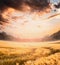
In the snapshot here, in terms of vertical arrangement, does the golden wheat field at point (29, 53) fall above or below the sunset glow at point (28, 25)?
below

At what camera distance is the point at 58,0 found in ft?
17.7

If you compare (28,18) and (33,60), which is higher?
(28,18)

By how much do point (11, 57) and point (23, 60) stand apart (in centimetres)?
29

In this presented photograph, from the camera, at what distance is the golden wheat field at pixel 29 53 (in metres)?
4.71

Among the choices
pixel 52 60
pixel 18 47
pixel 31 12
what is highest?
pixel 31 12

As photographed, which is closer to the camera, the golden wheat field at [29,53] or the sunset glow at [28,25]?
the golden wheat field at [29,53]

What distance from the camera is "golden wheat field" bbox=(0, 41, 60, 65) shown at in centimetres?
471

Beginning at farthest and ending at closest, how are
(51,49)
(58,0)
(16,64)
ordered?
(58,0), (51,49), (16,64)

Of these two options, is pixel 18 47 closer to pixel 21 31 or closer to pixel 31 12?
pixel 21 31

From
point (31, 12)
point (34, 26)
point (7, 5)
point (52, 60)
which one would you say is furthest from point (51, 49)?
point (7, 5)

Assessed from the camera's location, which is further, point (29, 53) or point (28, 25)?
point (28, 25)

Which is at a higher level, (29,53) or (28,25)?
(28,25)

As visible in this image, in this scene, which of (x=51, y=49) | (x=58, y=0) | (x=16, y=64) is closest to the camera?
(x=16, y=64)

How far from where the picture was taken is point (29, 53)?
4875mm
